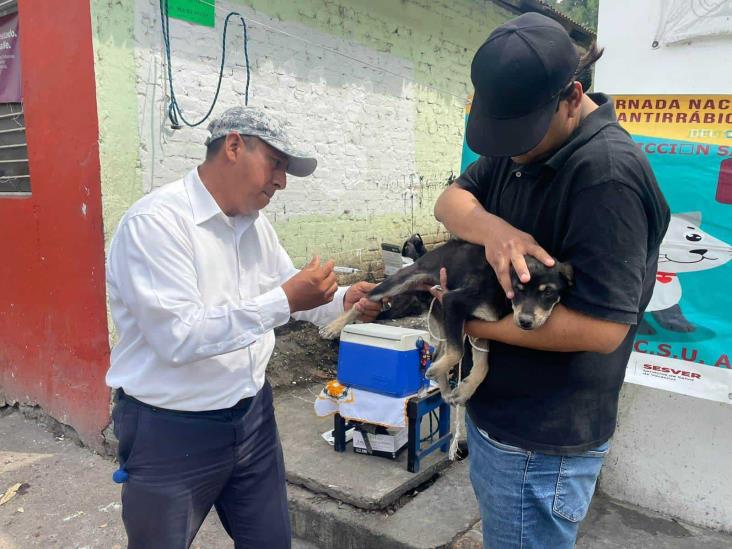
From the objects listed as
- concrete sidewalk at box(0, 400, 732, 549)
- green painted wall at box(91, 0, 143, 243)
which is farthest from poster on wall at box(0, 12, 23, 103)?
concrete sidewalk at box(0, 400, 732, 549)

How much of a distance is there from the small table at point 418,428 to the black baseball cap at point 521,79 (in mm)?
2727

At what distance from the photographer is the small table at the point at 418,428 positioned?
395 cm

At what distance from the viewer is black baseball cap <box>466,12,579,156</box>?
1429mm

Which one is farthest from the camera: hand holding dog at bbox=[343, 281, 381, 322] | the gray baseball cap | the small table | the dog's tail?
the small table

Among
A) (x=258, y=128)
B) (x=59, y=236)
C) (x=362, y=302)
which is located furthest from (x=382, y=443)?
(x=59, y=236)

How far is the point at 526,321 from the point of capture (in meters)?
1.55

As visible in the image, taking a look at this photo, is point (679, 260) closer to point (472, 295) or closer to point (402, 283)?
point (402, 283)

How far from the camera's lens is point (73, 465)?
15.2 feet

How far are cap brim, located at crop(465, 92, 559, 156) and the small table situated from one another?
268 centimetres

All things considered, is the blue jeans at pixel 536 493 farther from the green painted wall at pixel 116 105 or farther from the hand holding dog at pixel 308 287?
the green painted wall at pixel 116 105

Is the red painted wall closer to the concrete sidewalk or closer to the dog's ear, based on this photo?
the concrete sidewalk

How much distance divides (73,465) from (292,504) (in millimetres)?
2017

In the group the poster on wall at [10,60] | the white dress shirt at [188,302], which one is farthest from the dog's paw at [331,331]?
the poster on wall at [10,60]

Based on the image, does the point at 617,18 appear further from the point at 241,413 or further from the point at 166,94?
the point at 166,94
